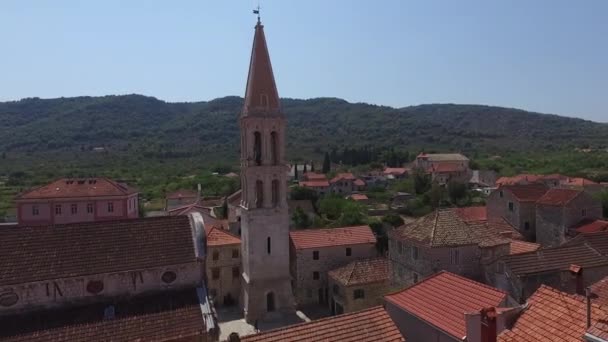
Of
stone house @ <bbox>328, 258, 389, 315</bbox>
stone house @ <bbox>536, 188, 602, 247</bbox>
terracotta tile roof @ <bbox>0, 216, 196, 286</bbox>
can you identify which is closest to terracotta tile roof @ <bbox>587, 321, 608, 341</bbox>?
terracotta tile roof @ <bbox>0, 216, 196, 286</bbox>

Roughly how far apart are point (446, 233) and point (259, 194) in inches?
430

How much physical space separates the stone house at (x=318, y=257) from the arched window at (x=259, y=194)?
4439 millimetres

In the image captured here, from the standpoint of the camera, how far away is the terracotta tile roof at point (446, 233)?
19891 mm

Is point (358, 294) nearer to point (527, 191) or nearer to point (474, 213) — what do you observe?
point (527, 191)

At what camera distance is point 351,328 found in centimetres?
1171

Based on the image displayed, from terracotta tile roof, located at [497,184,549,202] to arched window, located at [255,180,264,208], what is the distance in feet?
71.1

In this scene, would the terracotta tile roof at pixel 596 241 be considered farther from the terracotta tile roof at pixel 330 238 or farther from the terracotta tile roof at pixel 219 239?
the terracotta tile roof at pixel 219 239

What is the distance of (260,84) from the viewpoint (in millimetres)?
25047

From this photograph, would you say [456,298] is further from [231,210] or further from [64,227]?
[231,210]

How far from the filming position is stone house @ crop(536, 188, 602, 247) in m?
31.0

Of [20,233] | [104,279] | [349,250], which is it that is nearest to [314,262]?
[349,250]

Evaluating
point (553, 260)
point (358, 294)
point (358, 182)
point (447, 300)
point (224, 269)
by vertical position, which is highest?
point (447, 300)

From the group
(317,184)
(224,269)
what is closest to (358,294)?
(224,269)

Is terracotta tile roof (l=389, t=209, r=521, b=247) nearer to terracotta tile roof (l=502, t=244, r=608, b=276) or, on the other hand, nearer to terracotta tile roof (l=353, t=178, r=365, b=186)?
terracotta tile roof (l=502, t=244, r=608, b=276)
